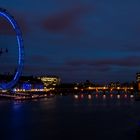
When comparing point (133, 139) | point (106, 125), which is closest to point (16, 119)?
point (106, 125)

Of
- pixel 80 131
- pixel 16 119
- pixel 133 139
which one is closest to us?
pixel 133 139

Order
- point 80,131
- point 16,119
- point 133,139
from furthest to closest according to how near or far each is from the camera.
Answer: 1. point 16,119
2. point 80,131
3. point 133,139

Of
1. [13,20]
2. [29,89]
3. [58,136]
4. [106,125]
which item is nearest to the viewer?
[58,136]

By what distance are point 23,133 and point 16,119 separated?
56.9 ft

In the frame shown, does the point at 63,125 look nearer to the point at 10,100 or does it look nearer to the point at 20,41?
the point at 20,41

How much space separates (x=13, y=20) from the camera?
72.6m

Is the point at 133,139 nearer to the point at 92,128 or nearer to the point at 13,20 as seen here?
the point at 92,128

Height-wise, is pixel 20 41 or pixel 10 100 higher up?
pixel 20 41

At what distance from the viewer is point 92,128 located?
5331cm

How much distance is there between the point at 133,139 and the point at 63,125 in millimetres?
17120

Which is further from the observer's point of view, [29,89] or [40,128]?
[29,89]

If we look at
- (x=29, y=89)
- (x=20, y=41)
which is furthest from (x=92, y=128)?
(x=29, y=89)

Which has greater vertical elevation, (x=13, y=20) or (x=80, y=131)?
(x=13, y=20)

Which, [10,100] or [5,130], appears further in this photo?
[10,100]
